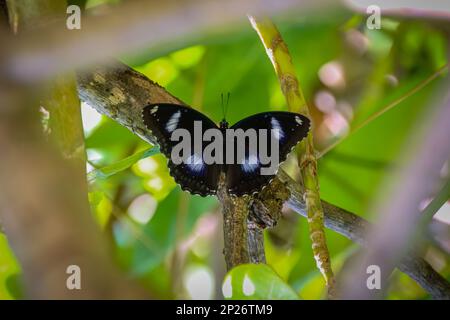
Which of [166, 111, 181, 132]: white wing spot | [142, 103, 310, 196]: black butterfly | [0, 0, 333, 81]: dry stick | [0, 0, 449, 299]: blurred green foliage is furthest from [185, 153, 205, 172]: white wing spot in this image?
[0, 0, 333, 81]: dry stick

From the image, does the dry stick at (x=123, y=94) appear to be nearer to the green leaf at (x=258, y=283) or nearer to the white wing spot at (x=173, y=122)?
the white wing spot at (x=173, y=122)

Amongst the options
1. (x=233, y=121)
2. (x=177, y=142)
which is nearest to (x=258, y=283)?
(x=177, y=142)

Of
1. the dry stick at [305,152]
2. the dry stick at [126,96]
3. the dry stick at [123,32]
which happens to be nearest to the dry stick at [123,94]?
the dry stick at [126,96]

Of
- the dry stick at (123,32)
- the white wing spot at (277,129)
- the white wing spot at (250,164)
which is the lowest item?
the dry stick at (123,32)

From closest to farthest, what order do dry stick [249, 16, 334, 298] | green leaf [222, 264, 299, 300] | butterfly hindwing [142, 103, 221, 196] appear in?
green leaf [222, 264, 299, 300] < dry stick [249, 16, 334, 298] < butterfly hindwing [142, 103, 221, 196]

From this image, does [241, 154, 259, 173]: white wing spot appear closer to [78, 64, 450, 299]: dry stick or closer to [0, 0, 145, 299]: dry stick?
[78, 64, 450, 299]: dry stick
